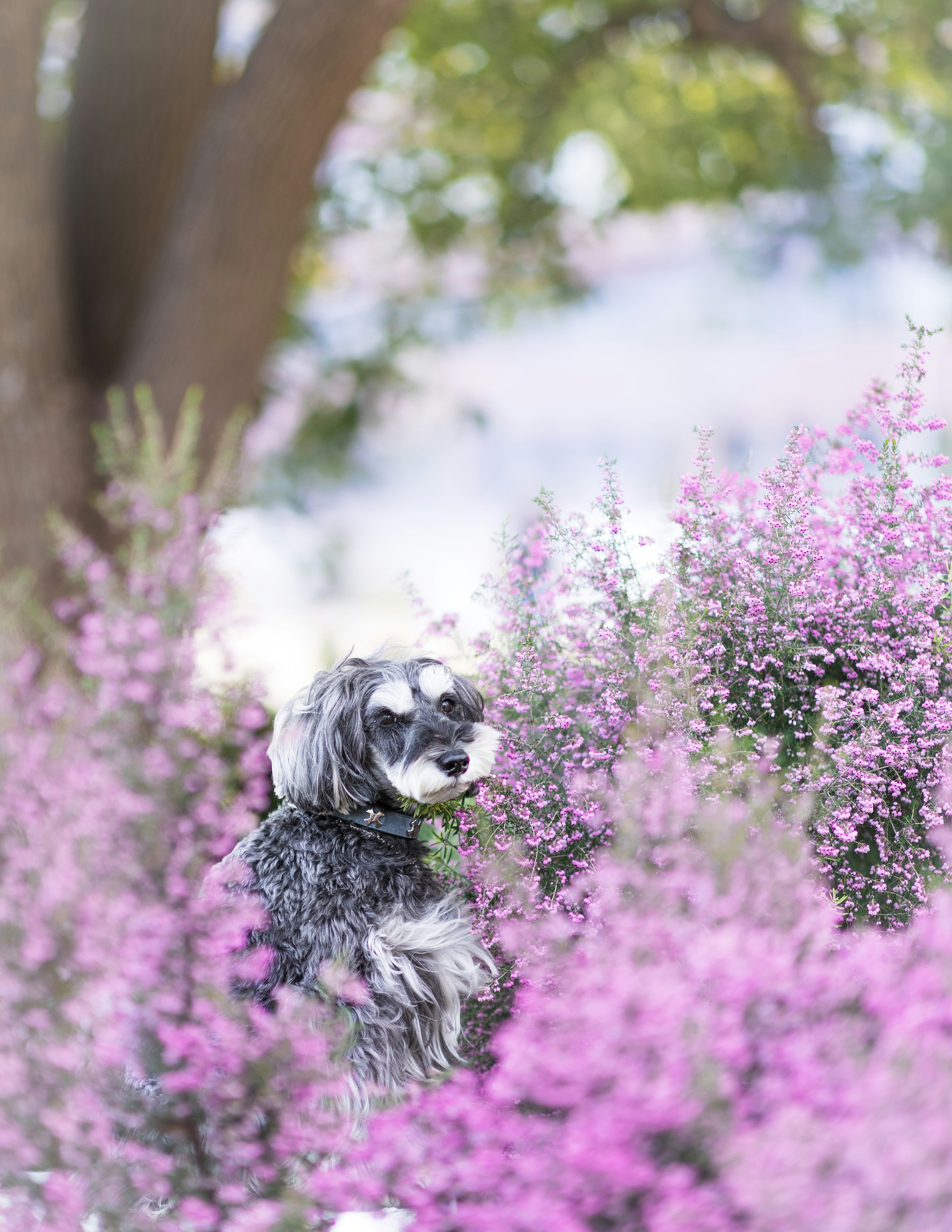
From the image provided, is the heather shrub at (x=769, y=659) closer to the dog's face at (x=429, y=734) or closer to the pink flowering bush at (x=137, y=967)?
the dog's face at (x=429, y=734)

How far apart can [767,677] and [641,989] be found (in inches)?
44.5

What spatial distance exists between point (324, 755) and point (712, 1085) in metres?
1.31

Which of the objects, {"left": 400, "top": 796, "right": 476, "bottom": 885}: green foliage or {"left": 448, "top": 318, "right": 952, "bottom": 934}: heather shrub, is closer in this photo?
{"left": 448, "top": 318, "right": 952, "bottom": 934}: heather shrub

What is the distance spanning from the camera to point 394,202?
9.68 m

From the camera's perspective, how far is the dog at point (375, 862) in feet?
7.57

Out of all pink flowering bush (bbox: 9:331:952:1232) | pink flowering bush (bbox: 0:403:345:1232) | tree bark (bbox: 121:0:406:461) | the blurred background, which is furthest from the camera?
the blurred background

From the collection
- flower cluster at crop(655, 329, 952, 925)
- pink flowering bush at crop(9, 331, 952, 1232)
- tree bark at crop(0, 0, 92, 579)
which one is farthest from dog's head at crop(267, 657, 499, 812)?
tree bark at crop(0, 0, 92, 579)

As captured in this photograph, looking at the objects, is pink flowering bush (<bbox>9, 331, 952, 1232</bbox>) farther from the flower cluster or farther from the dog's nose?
the dog's nose

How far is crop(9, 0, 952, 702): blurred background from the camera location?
5973 millimetres

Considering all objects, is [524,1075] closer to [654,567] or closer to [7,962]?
[7,962]

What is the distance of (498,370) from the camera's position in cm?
1886

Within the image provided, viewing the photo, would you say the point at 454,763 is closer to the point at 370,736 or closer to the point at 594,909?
the point at 370,736

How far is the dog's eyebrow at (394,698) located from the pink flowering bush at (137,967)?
755mm

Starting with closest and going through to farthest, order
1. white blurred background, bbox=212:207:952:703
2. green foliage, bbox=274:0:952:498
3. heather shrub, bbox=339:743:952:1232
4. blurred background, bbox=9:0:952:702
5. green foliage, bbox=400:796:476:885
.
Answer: heather shrub, bbox=339:743:952:1232 → green foliage, bbox=400:796:476:885 → white blurred background, bbox=212:207:952:703 → blurred background, bbox=9:0:952:702 → green foliage, bbox=274:0:952:498
